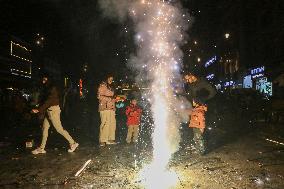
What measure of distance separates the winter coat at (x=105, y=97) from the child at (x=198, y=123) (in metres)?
2.58

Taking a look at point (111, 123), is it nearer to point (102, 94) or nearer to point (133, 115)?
point (133, 115)

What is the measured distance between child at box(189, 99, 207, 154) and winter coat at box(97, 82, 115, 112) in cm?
258

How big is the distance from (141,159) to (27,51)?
25652 millimetres

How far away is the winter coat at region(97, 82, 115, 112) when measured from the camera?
945 cm

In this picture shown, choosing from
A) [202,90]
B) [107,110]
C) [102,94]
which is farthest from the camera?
[107,110]

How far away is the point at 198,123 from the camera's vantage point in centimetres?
798

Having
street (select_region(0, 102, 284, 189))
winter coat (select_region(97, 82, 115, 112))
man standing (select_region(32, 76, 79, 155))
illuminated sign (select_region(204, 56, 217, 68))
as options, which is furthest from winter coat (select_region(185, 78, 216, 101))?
illuminated sign (select_region(204, 56, 217, 68))

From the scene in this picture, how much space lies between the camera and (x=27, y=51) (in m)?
30.3

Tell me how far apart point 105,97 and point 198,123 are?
113 inches

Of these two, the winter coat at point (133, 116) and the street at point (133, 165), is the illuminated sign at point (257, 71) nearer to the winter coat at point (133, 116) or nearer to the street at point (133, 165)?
the street at point (133, 165)

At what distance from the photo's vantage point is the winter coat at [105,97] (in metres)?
9.45

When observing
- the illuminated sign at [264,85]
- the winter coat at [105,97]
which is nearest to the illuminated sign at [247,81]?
the illuminated sign at [264,85]

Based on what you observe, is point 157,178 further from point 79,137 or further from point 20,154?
point 79,137

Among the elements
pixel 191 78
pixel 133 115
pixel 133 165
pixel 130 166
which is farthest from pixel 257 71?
pixel 130 166
